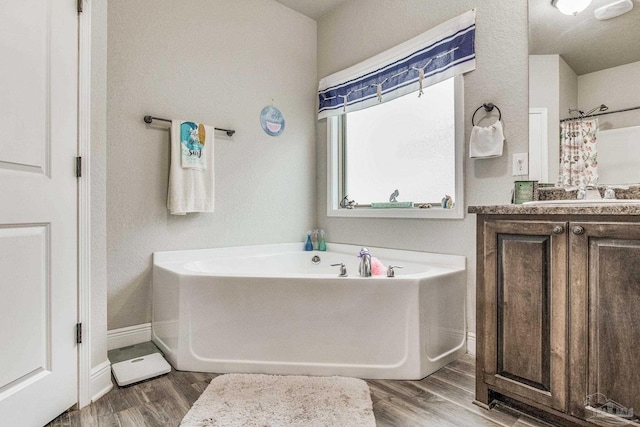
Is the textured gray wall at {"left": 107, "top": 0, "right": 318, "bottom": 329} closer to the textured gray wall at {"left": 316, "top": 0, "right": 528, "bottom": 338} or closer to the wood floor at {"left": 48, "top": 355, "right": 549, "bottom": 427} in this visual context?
the textured gray wall at {"left": 316, "top": 0, "right": 528, "bottom": 338}

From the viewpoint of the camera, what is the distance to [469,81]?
88.3 inches

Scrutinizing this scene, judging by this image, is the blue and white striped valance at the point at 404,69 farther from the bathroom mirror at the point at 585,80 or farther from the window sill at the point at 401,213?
the window sill at the point at 401,213

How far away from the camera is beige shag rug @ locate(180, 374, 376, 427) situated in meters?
1.44

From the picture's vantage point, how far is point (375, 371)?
1829mm

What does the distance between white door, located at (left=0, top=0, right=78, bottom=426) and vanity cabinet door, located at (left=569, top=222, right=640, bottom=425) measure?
2.04m

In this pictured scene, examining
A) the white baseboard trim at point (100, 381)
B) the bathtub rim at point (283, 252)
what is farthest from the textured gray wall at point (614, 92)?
the white baseboard trim at point (100, 381)

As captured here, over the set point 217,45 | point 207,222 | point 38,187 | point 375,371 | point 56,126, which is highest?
point 217,45

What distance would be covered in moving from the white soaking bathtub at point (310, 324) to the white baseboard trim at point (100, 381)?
1.12ft

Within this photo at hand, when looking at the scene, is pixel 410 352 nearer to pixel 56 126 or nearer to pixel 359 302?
pixel 359 302

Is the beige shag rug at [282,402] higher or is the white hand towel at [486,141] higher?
the white hand towel at [486,141]

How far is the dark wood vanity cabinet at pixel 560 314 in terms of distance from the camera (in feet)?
3.84

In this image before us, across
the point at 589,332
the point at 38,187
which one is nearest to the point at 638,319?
the point at 589,332

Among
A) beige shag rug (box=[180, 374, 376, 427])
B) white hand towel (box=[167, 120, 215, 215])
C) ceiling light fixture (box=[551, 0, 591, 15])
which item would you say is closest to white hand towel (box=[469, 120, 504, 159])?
ceiling light fixture (box=[551, 0, 591, 15])

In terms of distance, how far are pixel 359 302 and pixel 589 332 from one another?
967 millimetres
